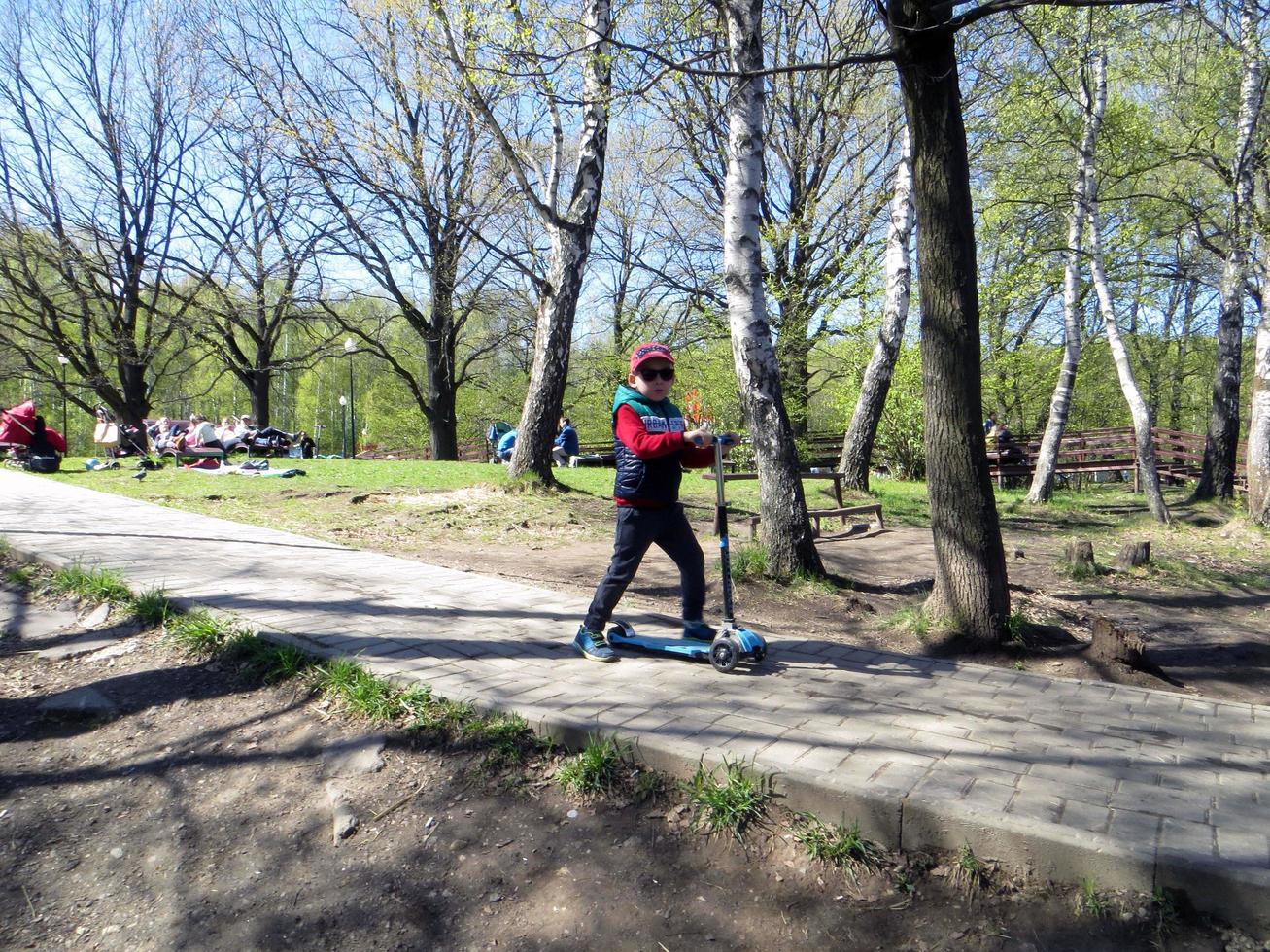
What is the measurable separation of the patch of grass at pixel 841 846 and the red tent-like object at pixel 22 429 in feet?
66.7

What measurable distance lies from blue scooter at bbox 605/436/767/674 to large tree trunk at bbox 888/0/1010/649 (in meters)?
1.80

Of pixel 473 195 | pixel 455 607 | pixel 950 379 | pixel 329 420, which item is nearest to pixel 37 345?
pixel 473 195

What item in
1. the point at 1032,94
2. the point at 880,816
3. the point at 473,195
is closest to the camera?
the point at 880,816

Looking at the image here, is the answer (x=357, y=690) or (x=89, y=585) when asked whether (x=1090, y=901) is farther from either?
(x=89, y=585)

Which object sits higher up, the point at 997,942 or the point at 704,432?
the point at 704,432

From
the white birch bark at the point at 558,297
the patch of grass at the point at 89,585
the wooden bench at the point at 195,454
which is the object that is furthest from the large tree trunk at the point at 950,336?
the wooden bench at the point at 195,454

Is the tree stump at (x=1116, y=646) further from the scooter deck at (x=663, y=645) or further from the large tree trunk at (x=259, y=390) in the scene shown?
the large tree trunk at (x=259, y=390)

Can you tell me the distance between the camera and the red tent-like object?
17875 millimetres

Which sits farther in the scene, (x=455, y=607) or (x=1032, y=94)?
(x=1032, y=94)

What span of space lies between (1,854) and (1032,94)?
14.9m

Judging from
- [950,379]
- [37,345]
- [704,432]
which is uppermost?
[37,345]

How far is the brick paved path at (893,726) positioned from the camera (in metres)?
2.48

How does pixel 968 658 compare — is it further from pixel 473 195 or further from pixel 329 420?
pixel 329 420

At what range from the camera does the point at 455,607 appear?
5.57 m
